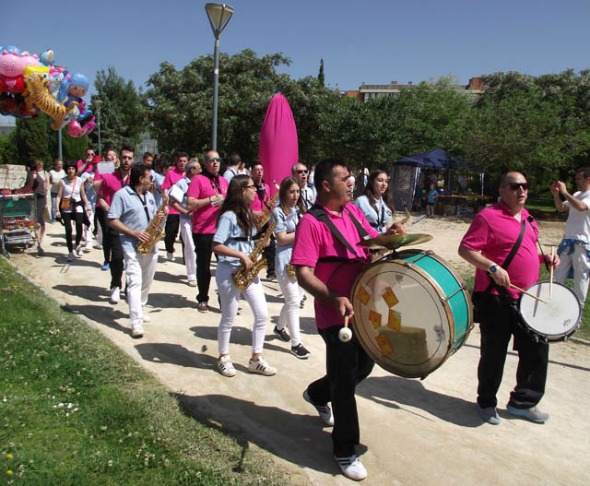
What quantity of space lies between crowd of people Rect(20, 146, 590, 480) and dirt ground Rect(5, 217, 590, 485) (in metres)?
0.18

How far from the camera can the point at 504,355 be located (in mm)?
4473

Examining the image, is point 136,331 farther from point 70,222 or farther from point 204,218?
point 70,222

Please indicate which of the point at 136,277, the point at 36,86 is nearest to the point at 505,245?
the point at 136,277

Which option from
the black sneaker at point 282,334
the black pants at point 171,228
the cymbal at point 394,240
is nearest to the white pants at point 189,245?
the black pants at point 171,228

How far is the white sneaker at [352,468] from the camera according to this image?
3465 mm

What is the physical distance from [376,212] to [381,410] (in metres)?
2.59

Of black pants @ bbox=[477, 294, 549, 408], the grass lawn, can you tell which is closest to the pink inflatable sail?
the grass lawn

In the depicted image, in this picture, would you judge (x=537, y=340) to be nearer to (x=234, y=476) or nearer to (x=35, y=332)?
(x=234, y=476)

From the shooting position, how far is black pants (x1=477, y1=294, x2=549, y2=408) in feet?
14.4

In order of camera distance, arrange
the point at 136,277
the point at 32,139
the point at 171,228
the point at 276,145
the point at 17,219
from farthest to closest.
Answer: the point at 32,139
the point at 276,145
the point at 17,219
the point at 171,228
the point at 136,277

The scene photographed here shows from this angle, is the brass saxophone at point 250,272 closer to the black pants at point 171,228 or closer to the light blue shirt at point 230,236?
the light blue shirt at point 230,236

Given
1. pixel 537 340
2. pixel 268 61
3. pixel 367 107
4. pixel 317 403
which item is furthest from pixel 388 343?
pixel 268 61

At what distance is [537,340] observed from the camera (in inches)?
162

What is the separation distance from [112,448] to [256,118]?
90.7 ft
